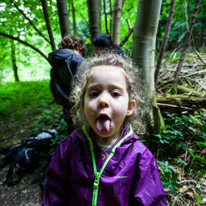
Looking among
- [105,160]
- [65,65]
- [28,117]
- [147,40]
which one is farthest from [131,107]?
[28,117]

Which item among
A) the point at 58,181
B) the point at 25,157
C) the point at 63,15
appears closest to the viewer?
the point at 58,181

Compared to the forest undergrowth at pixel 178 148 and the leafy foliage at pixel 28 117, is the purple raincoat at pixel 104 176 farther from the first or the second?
the leafy foliage at pixel 28 117

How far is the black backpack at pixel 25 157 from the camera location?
7.78ft

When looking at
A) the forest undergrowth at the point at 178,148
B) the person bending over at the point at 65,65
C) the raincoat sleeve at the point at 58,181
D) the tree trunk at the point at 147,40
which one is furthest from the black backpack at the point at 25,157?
the tree trunk at the point at 147,40

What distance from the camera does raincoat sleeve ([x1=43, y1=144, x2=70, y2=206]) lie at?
1.16m

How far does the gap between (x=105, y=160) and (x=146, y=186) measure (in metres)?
0.34

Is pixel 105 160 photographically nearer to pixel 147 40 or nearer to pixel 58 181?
pixel 58 181

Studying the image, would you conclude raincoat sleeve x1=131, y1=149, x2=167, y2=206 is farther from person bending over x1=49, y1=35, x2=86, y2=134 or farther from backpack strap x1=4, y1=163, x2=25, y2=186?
backpack strap x1=4, y1=163, x2=25, y2=186

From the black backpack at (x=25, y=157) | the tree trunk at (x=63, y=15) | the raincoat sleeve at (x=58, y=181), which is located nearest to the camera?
the raincoat sleeve at (x=58, y=181)

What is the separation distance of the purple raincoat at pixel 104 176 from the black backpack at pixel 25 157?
1.55 metres

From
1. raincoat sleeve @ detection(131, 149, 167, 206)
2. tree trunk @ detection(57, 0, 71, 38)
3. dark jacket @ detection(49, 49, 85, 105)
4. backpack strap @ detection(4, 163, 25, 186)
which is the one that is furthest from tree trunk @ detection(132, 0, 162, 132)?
backpack strap @ detection(4, 163, 25, 186)

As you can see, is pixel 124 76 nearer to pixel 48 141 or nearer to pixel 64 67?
pixel 64 67

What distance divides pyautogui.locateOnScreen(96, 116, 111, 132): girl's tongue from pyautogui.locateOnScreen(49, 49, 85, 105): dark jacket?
1.31 meters

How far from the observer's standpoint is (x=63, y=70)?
7.14 ft
